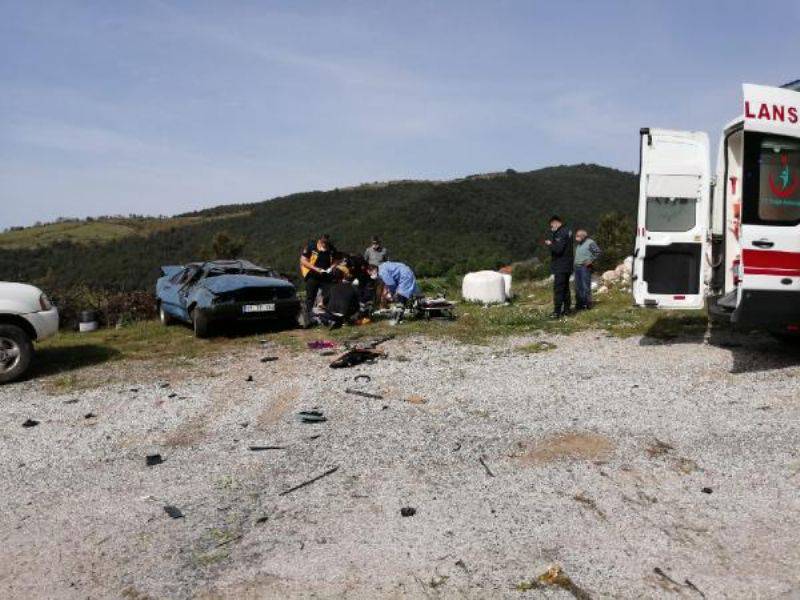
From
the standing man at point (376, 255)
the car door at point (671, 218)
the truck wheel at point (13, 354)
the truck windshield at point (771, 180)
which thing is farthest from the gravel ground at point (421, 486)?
the standing man at point (376, 255)

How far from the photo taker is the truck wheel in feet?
26.6

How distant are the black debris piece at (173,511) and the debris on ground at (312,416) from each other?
6.19ft

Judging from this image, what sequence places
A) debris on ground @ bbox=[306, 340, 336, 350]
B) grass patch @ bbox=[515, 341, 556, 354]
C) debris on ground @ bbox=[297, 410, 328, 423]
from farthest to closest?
debris on ground @ bbox=[306, 340, 336, 350], grass patch @ bbox=[515, 341, 556, 354], debris on ground @ bbox=[297, 410, 328, 423]

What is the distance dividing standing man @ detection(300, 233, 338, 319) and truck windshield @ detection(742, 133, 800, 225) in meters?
7.20

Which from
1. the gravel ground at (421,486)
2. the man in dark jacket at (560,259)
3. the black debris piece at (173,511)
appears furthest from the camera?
the man in dark jacket at (560,259)

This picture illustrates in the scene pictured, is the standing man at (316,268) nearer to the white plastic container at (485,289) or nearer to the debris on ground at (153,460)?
the white plastic container at (485,289)

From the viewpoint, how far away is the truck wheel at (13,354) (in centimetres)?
812

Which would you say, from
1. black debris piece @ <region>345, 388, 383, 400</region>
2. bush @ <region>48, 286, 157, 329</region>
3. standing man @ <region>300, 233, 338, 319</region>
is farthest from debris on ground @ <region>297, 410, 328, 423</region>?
bush @ <region>48, 286, 157, 329</region>

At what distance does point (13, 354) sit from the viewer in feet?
26.8

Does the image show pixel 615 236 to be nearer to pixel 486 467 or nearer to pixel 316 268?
pixel 316 268

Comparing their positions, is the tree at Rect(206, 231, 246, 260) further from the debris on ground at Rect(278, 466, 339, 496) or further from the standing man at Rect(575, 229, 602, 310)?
the debris on ground at Rect(278, 466, 339, 496)

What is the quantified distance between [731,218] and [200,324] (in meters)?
8.00

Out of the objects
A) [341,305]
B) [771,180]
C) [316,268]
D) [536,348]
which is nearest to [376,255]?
[316,268]

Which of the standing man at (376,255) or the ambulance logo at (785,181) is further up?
the ambulance logo at (785,181)
